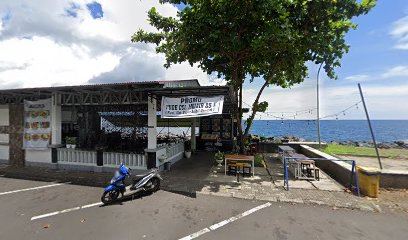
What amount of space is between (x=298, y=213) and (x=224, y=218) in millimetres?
2062

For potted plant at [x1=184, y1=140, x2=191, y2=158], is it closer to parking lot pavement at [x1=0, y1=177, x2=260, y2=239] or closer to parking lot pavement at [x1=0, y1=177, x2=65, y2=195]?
parking lot pavement at [x1=0, y1=177, x2=260, y2=239]

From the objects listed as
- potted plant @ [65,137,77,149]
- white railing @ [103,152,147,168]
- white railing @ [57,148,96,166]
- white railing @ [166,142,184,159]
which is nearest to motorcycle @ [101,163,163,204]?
white railing @ [103,152,147,168]

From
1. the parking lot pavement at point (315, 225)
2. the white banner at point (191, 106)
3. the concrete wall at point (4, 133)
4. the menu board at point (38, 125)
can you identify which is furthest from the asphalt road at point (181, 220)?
the concrete wall at point (4, 133)

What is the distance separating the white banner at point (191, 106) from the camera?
790 centimetres

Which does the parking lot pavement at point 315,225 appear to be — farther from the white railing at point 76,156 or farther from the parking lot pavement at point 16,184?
the white railing at point 76,156

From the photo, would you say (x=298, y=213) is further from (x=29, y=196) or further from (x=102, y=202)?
(x=29, y=196)

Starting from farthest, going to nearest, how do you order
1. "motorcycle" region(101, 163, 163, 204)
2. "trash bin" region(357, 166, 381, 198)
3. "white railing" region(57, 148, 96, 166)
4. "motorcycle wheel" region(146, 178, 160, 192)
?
"white railing" region(57, 148, 96, 166), "motorcycle wheel" region(146, 178, 160, 192), "trash bin" region(357, 166, 381, 198), "motorcycle" region(101, 163, 163, 204)

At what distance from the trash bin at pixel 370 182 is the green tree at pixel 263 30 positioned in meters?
5.39

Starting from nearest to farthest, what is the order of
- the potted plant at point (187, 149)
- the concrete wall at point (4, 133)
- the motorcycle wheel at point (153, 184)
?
the motorcycle wheel at point (153, 184) → the concrete wall at point (4, 133) → the potted plant at point (187, 149)

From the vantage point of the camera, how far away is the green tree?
26.1ft

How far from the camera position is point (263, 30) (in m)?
8.50

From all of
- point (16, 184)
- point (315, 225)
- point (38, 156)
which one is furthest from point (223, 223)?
point (38, 156)

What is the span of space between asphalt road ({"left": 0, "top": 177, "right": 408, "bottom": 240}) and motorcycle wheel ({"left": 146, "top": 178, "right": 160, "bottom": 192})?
39 cm

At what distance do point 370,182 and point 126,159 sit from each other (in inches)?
373
